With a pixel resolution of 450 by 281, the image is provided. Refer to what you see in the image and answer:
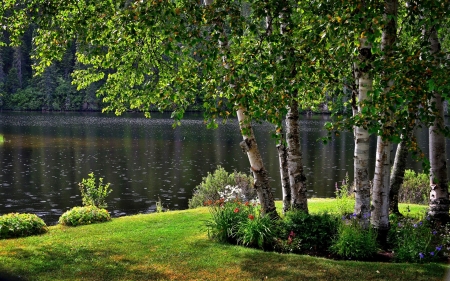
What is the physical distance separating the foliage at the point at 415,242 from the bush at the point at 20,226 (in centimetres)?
855

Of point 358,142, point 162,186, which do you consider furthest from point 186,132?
point 358,142

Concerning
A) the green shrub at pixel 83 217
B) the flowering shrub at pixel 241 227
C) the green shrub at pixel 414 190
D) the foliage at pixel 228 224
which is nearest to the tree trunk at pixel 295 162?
the flowering shrub at pixel 241 227

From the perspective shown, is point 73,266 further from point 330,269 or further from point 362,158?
point 362,158

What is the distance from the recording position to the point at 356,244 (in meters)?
9.38

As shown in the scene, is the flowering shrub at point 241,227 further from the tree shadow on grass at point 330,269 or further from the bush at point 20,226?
the bush at point 20,226

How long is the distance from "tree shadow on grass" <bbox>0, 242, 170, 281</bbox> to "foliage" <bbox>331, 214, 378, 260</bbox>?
11.6ft

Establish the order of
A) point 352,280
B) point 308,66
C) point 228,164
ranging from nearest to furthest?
point 308,66 → point 352,280 → point 228,164

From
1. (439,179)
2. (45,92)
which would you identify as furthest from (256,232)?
(45,92)

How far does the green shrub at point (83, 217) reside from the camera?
13.5 m

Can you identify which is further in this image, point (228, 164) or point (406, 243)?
point (228, 164)

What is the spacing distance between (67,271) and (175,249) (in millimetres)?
2336

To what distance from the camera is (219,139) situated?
187 ft

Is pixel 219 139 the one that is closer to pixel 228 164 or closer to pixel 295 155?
pixel 228 164

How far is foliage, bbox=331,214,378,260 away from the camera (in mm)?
9320
